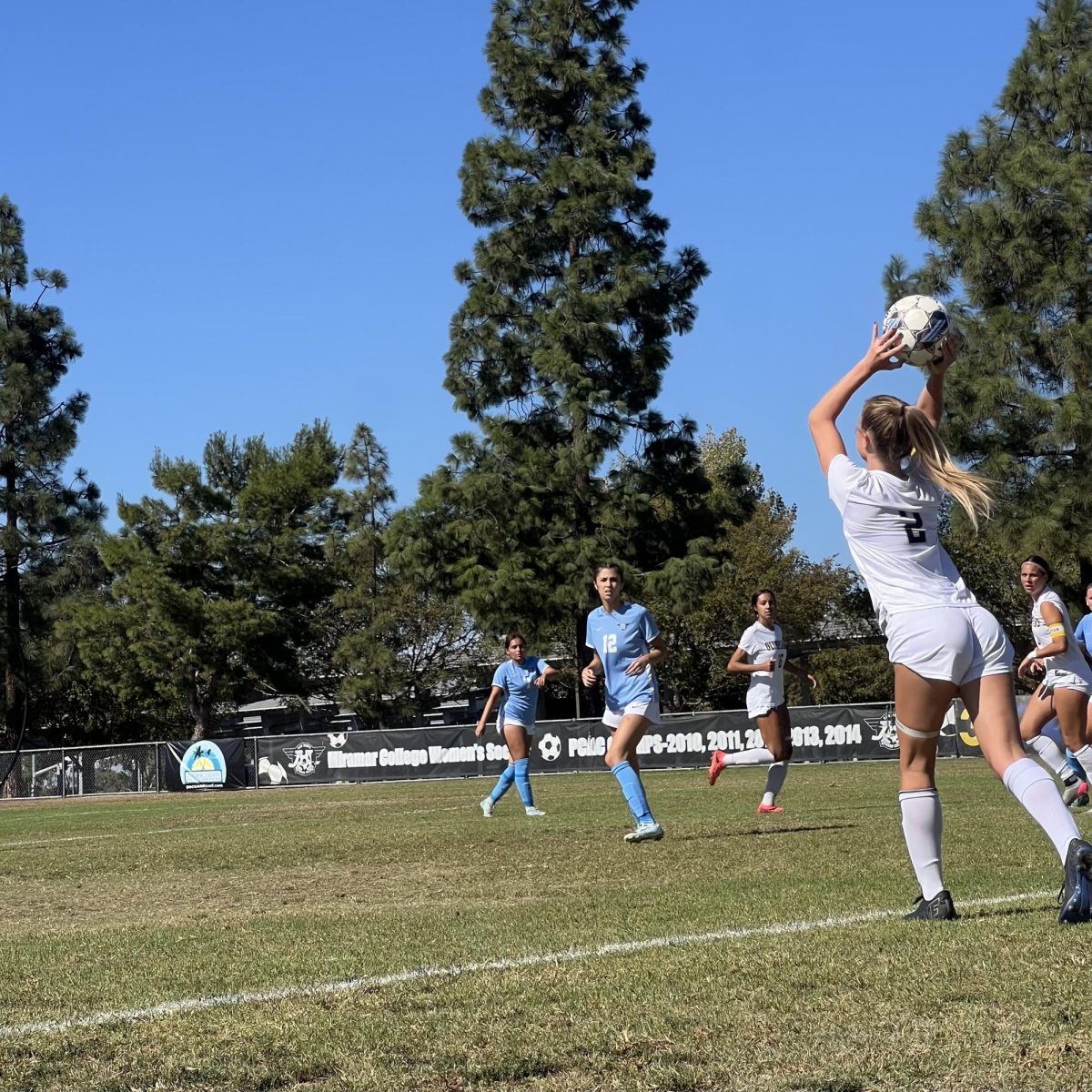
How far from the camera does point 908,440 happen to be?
628 cm

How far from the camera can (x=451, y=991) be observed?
5148mm

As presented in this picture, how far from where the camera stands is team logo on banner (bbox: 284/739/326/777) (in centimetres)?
3888

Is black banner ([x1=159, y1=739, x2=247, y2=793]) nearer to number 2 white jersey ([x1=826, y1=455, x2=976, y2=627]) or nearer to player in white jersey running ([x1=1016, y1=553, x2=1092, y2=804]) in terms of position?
player in white jersey running ([x1=1016, y1=553, x2=1092, y2=804])

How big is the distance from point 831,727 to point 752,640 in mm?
19499

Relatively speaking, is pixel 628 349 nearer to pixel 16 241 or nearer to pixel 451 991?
pixel 16 241

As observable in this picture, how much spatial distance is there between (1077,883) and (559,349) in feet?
132

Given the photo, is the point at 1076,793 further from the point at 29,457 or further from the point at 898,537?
the point at 29,457

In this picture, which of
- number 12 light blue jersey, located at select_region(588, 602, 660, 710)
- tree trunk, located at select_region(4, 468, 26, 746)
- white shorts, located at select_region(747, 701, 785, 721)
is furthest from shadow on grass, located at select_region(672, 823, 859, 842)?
tree trunk, located at select_region(4, 468, 26, 746)

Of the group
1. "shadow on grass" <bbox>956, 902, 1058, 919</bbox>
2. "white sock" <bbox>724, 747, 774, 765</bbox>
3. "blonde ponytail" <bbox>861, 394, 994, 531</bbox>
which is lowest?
"shadow on grass" <bbox>956, 902, 1058, 919</bbox>

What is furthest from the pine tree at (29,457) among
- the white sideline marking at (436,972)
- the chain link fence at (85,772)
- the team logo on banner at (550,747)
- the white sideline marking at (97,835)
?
the white sideline marking at (436,972)

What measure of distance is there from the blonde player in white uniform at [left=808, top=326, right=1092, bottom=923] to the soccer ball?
6 centimetres

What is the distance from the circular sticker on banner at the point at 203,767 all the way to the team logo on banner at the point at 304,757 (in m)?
1.67

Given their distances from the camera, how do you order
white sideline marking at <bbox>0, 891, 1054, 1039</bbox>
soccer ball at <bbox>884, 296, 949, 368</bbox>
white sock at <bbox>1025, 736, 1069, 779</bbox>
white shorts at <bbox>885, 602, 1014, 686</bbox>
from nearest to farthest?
white sideline marking at <bbox>0, 891, 1054, 1039</bbox>, white shorts at <bbox>885, 602, 1014, 686</bbox>, soccer ball at <bbox>884, 296, 949, 368</bbox>, white sock at <bbox>1025, 736, 1069, 779</bbox>

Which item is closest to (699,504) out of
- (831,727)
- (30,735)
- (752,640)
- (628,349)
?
(628,349)
